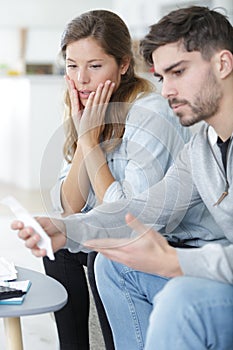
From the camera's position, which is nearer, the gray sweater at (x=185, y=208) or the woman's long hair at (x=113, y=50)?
the gray sweater at (x=185, y=208)

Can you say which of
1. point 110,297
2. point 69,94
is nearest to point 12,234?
point 69,94

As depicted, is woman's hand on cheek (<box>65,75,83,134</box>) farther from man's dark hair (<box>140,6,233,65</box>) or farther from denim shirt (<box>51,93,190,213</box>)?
man's dark hair (<box>140,6,233,65</box>)

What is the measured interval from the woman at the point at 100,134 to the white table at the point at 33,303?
8.6 inches

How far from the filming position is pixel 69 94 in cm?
243

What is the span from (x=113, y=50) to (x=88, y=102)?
0.60 ft

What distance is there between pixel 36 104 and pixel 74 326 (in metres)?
3.97

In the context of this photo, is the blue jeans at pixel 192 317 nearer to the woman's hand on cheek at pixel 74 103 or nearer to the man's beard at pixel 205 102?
the man's beard at pixel 205 102

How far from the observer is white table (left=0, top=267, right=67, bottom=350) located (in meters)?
1.69

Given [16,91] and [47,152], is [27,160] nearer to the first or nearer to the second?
[16,91]

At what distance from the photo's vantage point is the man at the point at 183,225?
139 cm

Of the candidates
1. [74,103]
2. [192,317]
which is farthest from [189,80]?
[74,103]

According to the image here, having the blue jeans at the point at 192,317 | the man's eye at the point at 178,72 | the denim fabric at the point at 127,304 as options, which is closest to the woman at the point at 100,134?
→ the denim fabric at the point at 127,304

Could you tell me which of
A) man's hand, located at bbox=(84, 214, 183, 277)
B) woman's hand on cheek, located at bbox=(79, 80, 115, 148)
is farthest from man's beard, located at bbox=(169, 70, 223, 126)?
woman's hand on cheek, located at bbox=(79, 80, 115, 148)

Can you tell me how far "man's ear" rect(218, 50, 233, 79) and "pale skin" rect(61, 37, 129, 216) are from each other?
62cm
